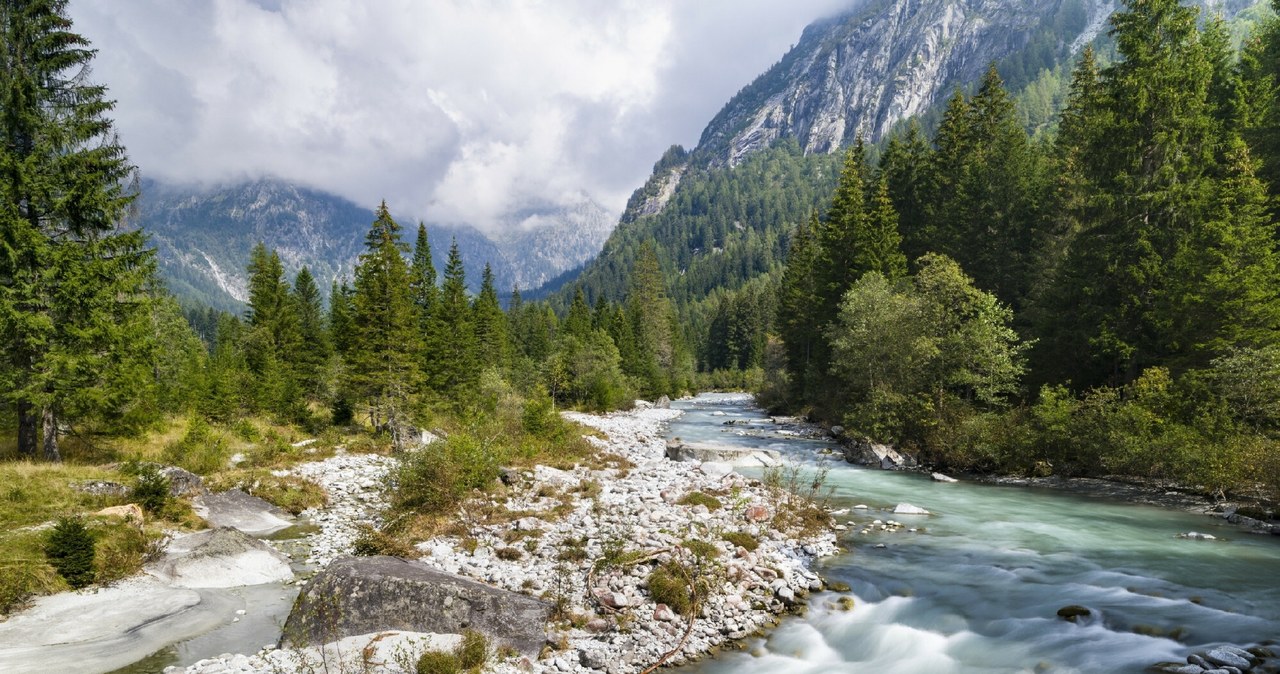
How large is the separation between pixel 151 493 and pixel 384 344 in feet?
46.8

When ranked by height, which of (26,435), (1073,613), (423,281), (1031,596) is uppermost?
(423,281)

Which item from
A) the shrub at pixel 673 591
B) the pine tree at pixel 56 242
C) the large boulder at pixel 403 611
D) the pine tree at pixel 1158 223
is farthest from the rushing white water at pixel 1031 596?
the pine tree at pixel 56 242

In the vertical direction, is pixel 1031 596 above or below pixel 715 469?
below

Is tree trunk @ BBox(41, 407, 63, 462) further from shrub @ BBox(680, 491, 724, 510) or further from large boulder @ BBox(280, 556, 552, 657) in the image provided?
shrub @ BBox(680, 491, 724, 510)

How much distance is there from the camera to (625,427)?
4216 centimetres

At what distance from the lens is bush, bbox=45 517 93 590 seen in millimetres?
10531

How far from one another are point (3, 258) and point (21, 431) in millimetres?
5598

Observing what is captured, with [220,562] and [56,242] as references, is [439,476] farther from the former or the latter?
[56,242]

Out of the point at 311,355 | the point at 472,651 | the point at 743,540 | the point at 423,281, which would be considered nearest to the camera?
the point at 472,651

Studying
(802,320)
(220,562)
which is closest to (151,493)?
(220,562)

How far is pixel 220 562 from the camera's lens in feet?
39.4

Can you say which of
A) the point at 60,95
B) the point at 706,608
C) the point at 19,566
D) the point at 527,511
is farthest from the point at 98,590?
the point at 60,95

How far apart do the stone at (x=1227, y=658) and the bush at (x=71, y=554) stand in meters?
18.5

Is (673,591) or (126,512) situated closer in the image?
(673,591)
